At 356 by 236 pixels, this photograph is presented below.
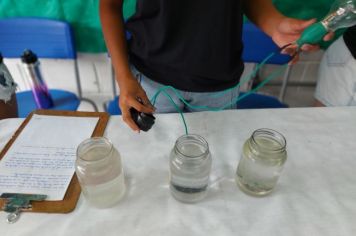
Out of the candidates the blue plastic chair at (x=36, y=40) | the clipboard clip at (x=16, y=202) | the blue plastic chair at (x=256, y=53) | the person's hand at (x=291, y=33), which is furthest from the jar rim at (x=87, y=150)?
the blue plastic chair at (x=36, y=40)

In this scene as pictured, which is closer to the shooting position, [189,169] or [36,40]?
[189,169]

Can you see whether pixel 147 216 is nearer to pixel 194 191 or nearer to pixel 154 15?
pixel 194 191

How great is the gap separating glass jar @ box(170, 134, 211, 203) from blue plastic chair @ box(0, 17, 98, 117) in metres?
0.86

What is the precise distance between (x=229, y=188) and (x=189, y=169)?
0.10 m

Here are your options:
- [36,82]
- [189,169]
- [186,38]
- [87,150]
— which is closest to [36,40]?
[36,82]

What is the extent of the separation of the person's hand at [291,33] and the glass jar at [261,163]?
223 mm

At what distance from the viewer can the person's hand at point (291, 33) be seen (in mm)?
611

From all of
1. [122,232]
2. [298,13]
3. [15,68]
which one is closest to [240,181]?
[122,232]

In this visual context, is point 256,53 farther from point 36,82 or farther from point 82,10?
point 36,82

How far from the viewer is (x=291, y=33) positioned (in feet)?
2.17

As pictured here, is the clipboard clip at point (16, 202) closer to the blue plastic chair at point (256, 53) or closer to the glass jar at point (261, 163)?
the glass jar at point (261, 163)

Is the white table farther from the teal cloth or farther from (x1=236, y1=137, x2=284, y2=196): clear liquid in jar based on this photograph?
the teal cloth

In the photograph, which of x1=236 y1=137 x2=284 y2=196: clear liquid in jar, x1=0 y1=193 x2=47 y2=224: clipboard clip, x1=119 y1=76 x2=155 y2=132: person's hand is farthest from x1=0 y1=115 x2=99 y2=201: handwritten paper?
x1=236 y1=137 x2=284 y2=196: clear liquid in jar

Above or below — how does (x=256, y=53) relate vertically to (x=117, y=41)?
below
